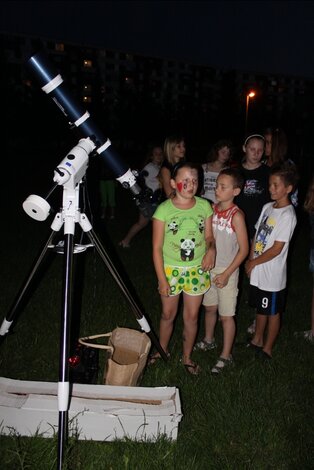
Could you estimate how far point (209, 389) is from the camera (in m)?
3.27

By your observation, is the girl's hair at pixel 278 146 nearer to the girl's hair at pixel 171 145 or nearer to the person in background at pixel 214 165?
the person in background at pixel 214 165

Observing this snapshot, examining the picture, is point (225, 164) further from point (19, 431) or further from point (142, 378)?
point (19, 431)

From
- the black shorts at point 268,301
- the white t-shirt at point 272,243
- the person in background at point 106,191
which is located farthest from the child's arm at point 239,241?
the person in background at point 106,191

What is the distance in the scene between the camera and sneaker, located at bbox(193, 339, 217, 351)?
3.96 m

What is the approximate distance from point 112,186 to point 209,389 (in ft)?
22.5

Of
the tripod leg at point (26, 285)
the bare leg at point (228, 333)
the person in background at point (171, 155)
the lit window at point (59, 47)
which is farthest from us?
the lit window at point (59, 47)

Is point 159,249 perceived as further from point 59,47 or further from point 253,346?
point 59,47

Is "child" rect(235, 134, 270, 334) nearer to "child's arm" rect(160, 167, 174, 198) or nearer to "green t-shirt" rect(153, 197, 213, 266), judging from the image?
"child's arm" rect(160, 167, 174, 198)

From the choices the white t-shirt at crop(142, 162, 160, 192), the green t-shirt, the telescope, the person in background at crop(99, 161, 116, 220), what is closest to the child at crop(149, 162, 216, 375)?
the green t-shirt

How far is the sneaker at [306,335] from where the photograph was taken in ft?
13.7

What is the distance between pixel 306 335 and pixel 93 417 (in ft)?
7.93

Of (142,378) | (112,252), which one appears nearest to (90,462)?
(142,378)

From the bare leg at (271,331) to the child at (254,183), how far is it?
1.00 m

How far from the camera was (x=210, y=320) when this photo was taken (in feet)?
12.9
